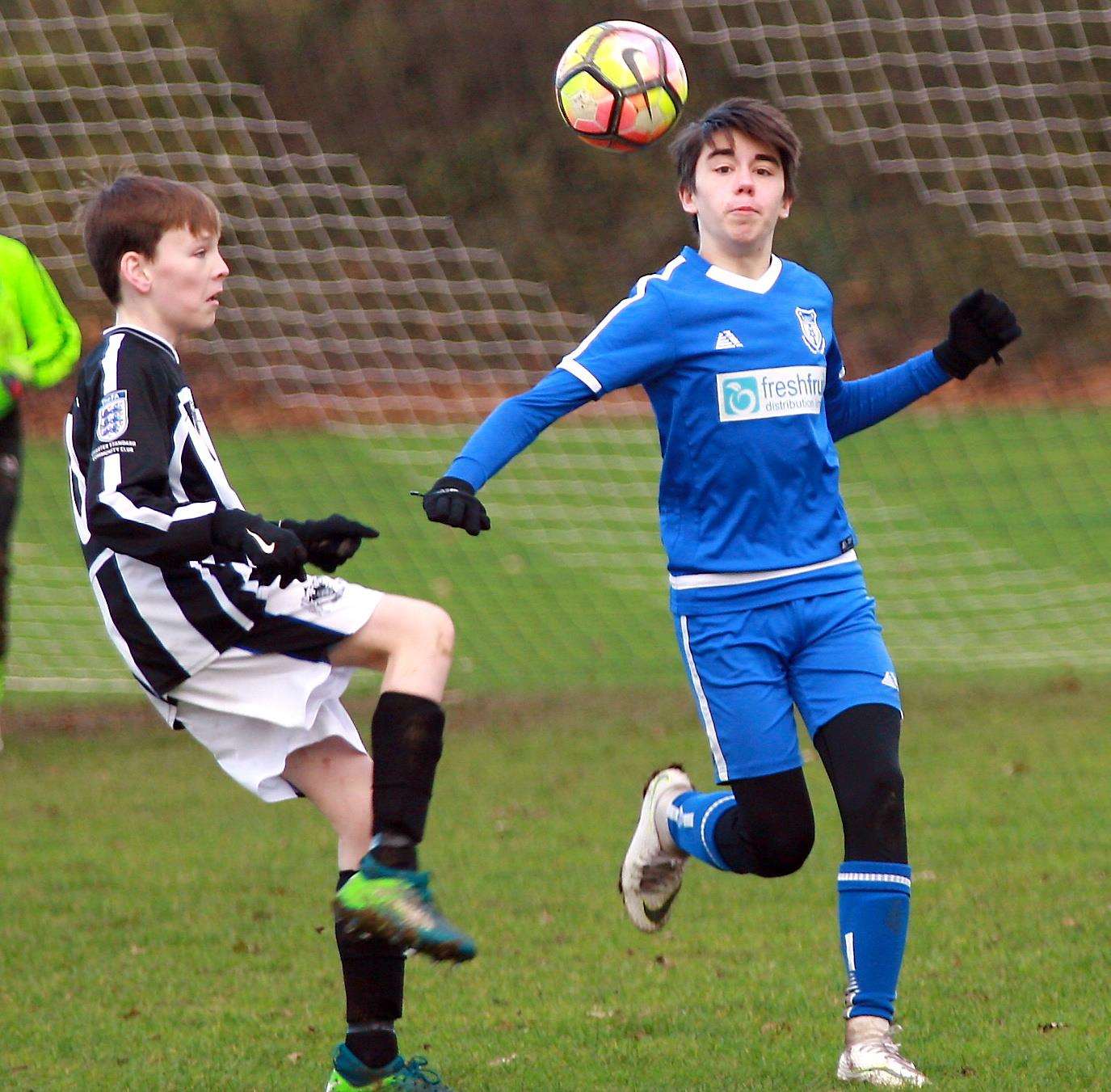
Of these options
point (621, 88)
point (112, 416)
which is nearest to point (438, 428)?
point (621, 88)

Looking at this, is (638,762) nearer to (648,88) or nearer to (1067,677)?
(1067,677)

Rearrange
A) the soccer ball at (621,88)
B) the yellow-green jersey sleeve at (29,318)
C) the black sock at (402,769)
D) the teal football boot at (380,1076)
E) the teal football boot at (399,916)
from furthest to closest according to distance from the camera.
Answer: the yellow-green jersey sleeve at (29,318) → the soccer ball at (621,88) → the teal football boot at (380,1076) → the black sock at (402,769) → the teal football boot at (399,916)

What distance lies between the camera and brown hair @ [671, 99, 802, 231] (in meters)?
3.94

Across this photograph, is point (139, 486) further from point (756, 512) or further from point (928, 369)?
point (928, 369)

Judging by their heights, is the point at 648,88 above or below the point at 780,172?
above

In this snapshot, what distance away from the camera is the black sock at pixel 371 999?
3604 millimetres

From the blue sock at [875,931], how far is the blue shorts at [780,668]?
0.33 m

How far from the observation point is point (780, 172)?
399 cm

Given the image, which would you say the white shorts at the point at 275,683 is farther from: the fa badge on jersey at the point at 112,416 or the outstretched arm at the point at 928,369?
the outstretched arm at the point at 928,369

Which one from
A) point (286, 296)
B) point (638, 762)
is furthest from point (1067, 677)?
point (286, 296)

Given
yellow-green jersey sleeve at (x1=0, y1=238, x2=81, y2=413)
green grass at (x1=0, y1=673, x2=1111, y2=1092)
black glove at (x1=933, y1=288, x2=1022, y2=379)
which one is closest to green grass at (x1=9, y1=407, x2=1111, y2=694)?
green grass at (x1=0, y1=673, x2=1111, y2=1092)

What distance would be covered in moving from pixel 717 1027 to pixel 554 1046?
414 mm

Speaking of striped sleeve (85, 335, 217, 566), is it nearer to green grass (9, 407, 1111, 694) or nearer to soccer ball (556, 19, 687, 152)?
soccer ball (556, 19, 687, 152)

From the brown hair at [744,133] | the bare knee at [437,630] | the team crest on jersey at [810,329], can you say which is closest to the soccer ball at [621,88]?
the brown hair at [744,133]
